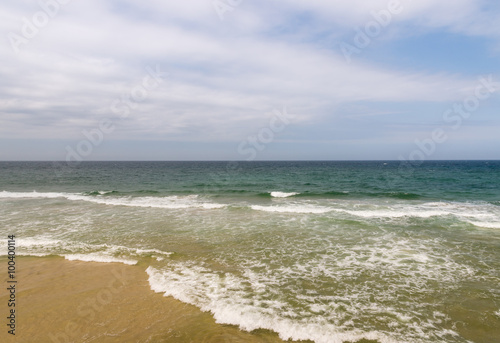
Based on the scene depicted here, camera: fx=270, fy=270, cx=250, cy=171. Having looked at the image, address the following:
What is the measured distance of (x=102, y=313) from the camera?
7098 mm

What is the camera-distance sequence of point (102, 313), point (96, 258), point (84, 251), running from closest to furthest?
point (102, 313), point (96, 258), point (84, 251)

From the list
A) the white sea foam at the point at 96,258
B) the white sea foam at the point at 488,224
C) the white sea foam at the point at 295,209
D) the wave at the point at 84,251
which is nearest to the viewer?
the white sea foam at the point at 96,258

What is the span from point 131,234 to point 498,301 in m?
15.0

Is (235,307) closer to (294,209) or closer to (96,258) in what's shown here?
(96,258)

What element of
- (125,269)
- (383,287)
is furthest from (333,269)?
(125,269)

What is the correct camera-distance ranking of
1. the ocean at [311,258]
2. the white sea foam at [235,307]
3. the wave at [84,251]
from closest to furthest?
the white sea foam at [235,307] < the ocean at [311,258] < the wave at [84,251]

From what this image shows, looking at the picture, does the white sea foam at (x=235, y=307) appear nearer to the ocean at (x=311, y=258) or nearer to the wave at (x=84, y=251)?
the ocean at (x=311, y=258)

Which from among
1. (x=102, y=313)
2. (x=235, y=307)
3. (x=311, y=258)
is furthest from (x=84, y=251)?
(x=311, y=258)

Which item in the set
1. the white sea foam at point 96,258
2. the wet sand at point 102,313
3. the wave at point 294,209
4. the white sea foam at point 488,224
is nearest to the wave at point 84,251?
the white sea foam at point 96,258

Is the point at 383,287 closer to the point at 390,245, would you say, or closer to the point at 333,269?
the point at 333,269

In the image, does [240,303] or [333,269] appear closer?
[240,303]

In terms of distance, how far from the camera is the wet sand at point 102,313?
618 cm

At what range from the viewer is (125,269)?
10.0 m

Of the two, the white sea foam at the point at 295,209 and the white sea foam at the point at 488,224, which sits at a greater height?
the white sea foam at the point at 488,224
